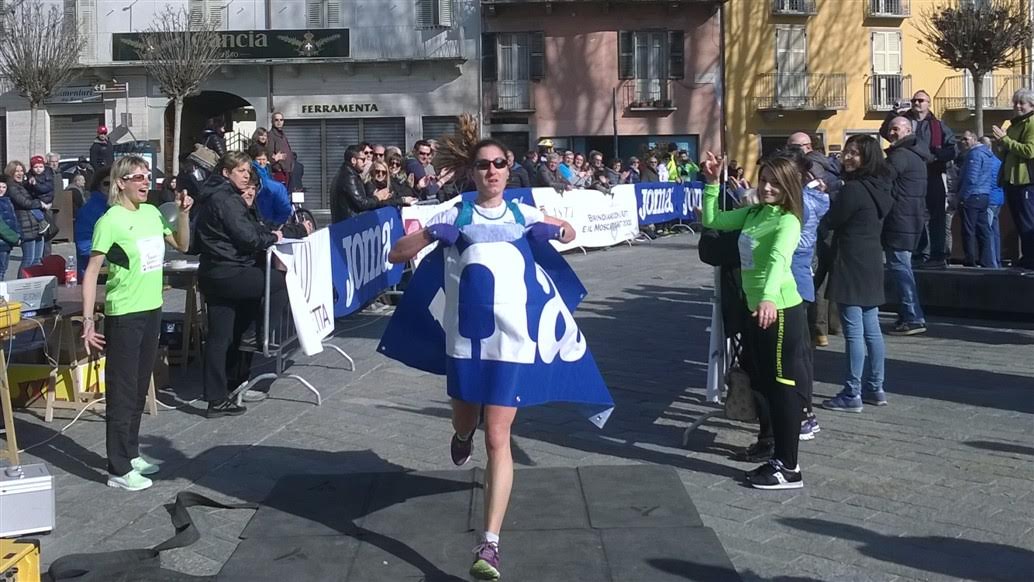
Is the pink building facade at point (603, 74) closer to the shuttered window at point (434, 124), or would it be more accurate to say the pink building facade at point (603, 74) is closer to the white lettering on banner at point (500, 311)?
the shuttered window at point (434, 124)

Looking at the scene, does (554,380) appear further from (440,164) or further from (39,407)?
(39,407)

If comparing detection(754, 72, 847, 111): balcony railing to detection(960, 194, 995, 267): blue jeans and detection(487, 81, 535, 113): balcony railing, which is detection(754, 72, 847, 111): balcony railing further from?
detection(960, 194, 995, 267): blue jeans

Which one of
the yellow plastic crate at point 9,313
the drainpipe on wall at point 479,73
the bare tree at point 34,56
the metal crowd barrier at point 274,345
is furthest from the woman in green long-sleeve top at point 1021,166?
the drainpipe on wall at point 479,73

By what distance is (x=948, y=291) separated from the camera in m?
12.6

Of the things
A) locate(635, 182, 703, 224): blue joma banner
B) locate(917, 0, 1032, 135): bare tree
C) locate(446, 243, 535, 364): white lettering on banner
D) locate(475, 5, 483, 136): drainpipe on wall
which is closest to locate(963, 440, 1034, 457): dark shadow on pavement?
locate(446, 243, 535, 364): white lettering on banner

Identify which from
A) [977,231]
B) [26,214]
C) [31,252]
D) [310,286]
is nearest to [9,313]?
[310,286]

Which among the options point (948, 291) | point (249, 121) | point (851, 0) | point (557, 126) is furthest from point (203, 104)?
point (948, 291)

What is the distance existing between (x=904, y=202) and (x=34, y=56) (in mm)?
30561

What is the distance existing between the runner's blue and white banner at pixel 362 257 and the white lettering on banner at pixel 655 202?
11.4m

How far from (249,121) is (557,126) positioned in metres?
12.8

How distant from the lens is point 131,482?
6918mm

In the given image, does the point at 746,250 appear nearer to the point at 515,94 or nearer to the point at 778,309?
the point at 778,309

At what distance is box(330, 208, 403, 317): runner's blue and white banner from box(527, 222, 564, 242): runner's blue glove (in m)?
4.91

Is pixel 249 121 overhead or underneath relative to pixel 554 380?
overhead
